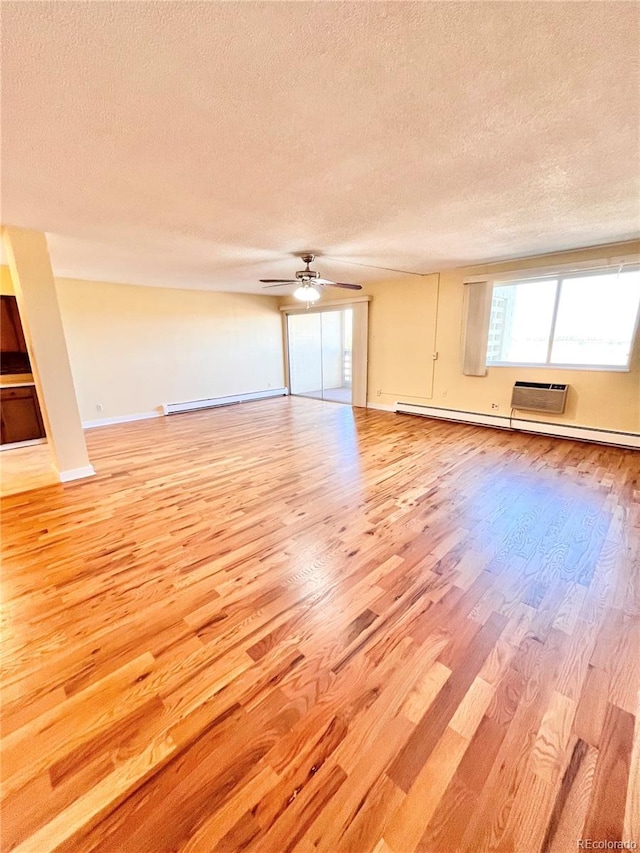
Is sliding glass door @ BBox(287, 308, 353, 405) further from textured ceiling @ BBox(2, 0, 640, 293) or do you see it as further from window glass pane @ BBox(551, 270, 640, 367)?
textured ceiling @ BBox(2, 0, 640, 293)

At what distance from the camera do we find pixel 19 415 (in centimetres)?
465

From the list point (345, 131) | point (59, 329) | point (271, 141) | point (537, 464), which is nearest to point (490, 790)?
point (345, 131)

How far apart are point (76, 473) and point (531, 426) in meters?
5.84

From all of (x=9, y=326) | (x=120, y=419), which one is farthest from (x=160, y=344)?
(x=9, y=326)

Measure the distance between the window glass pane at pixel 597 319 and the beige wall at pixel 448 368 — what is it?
0.20 m

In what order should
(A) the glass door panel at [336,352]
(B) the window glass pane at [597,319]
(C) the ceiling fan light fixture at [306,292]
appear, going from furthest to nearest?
(A) the glass door panel at [336,352]
(C) the ceiling fan light fixture at [306,292]
(B) the window glass pane at [597,319]

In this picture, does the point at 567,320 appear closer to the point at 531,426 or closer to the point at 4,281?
the point at 531,426

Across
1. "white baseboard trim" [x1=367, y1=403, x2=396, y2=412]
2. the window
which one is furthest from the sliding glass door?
the window

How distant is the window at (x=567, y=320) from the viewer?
402 centimetres

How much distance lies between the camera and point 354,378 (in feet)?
22.2

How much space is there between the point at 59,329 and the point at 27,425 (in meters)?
2.43

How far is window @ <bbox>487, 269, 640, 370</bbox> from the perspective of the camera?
158 inches

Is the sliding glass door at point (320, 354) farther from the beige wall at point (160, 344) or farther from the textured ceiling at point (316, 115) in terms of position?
the textured ceiling at point (316, 115)

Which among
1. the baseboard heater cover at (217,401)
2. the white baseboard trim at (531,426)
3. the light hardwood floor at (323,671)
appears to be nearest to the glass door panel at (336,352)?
the baseboard heater cover at (217,401)
